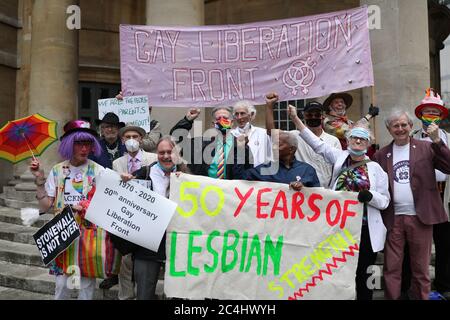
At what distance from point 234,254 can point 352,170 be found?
1.37 meters

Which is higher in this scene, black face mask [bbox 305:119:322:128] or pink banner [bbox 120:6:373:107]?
pink banner [bbox 120:6:373:107]

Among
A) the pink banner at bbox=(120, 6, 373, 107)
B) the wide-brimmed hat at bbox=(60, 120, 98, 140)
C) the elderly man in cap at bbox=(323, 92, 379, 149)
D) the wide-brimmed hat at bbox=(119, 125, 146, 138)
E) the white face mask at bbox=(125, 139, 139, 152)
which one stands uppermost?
the pink banner at bbox=(120, 6, 373, 107)

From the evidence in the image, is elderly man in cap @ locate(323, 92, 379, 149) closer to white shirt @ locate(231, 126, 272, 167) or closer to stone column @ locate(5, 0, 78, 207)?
white shirt @ locate(231, 126, 272, 167)

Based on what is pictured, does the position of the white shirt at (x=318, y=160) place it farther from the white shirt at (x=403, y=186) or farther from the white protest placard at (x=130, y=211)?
the white protest placard at (x=130, y=211)

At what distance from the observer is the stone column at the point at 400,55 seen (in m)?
6.93

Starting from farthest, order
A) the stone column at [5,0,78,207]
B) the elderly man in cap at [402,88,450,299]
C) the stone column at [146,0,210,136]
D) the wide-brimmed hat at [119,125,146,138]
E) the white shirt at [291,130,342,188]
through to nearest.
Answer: the stone column at [5,0,78,207]
the stone column at [146,0,210,136]
the wide-brimmed hat at [119,125,146,138]
the white shirt at [291,130,342,188]
the elderly man in cap at [402,88,450,299]

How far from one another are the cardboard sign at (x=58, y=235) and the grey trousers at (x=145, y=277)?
648 millimetres

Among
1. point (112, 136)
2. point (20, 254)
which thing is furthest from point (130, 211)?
point (20, 254)

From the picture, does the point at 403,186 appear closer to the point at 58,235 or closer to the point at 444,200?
the point at 444,200

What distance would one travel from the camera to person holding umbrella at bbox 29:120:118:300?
157 inches

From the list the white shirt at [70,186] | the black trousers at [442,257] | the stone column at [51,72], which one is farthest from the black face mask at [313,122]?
the stone column at [51,72]

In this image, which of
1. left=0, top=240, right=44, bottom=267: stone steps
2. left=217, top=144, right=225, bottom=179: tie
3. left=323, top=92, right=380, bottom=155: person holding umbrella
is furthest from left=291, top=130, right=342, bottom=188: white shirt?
left=0, top=240, right=44, bottom=267: stone steps

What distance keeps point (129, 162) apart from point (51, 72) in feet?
16.2

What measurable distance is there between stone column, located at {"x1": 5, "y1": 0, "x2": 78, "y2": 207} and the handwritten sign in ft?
18.9
